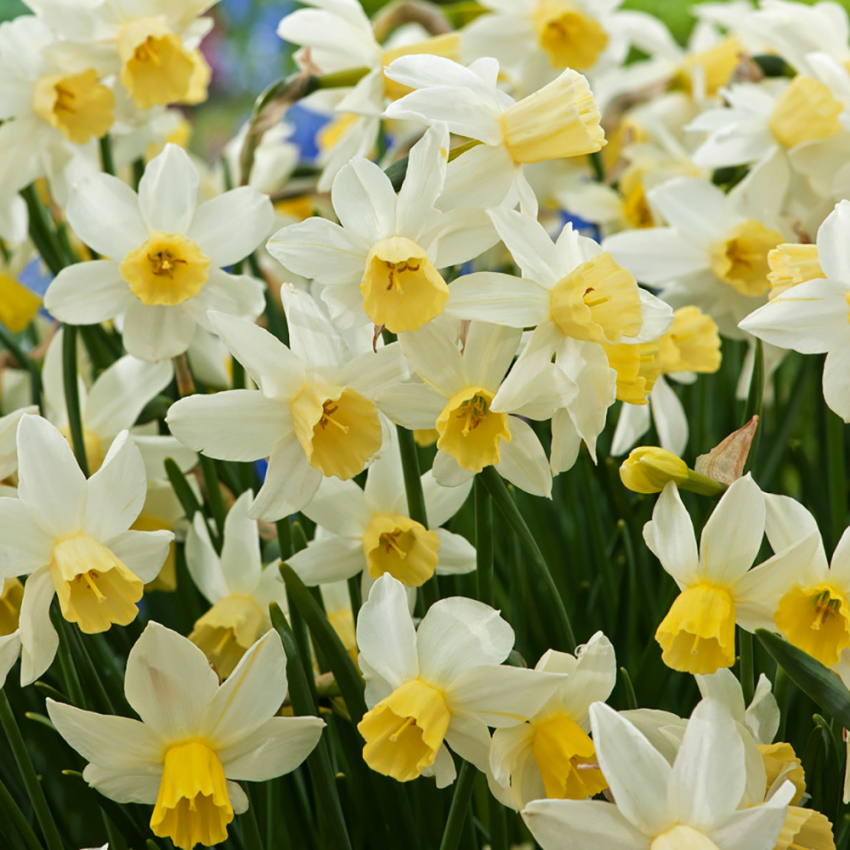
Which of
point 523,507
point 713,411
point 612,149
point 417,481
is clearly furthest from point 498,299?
point 612,149

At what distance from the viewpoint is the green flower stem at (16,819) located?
691 millimetres

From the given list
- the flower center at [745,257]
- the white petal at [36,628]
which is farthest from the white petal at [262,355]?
the flower center at [745,257]

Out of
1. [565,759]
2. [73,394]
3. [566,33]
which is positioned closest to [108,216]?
[73,394]

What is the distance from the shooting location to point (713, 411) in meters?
1.30

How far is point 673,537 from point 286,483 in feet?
0.91

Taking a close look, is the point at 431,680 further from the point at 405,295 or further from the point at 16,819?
the point at 16,819

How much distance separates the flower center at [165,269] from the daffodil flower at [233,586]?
0.19 m

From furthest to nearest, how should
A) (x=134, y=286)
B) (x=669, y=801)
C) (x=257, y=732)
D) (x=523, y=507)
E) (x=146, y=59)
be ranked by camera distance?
(x=523, y=507) → (x=146, y=59) → (x=134, y=286) → (x=257, y=732) → (x=669, y=801)

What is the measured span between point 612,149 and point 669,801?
1.30 meters

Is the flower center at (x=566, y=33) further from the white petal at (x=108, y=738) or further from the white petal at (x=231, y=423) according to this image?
the white petal at (x=108, y=738)

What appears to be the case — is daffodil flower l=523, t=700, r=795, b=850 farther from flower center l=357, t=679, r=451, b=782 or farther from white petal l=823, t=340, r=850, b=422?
white petal l=823, t=340, r=850, b=422

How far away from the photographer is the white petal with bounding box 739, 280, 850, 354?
2.08ft

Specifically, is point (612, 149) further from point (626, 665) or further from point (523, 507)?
point (626, 665)

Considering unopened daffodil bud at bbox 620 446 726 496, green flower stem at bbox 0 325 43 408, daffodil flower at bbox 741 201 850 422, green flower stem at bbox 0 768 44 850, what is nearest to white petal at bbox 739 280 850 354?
daffodil flower at bbox 741 201 850 422
